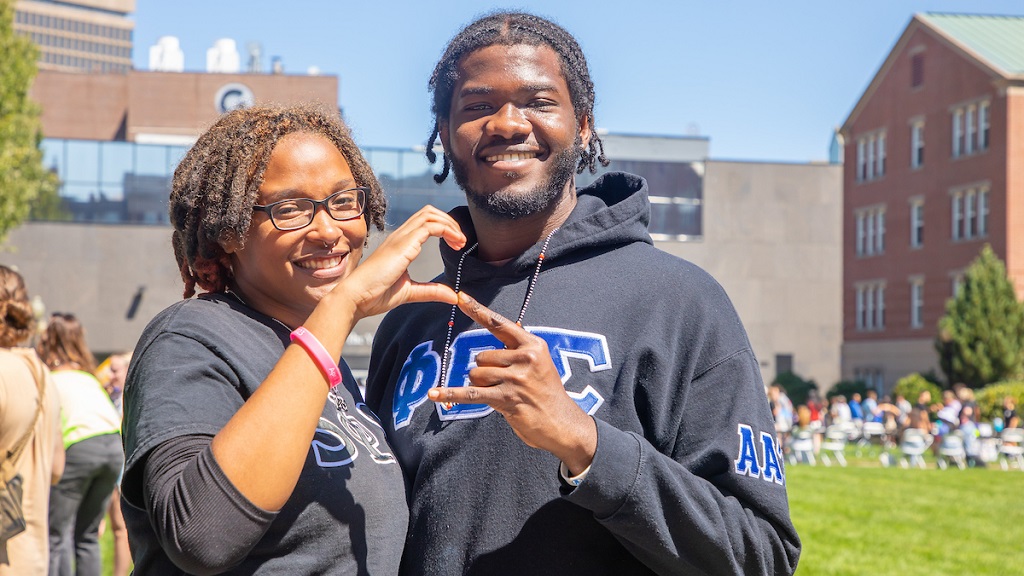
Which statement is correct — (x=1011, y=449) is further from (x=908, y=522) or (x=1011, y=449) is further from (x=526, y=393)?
(x=526, y=393)

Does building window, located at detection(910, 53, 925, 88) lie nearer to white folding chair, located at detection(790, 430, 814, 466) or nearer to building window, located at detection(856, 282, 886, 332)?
building window, located at detection(856, 282, 886, 332)

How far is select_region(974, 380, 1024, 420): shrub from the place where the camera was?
34.3 metres

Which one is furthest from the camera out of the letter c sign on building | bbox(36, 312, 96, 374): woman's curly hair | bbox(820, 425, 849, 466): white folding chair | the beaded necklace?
the letter c sign on building

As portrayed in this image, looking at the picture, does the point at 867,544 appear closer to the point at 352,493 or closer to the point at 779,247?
the point at 352,493

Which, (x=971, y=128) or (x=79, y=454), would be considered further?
(x=971, y=128)

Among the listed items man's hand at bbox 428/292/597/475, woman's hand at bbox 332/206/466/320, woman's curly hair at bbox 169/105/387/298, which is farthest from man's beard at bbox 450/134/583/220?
man's hand at bbox 428/292/597/475

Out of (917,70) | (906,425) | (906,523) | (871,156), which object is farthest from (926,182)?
(906,523)

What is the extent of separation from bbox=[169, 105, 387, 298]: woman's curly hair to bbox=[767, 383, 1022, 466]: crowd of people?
22102 millimetres

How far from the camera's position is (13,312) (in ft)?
18.0

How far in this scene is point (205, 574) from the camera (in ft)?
7.01

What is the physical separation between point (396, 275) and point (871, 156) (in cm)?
5414

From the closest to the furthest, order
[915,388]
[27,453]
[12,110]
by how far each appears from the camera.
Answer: [27,453] → [12,110] → [915,388]

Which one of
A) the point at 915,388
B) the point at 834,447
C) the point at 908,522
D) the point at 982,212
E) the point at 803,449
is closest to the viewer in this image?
the point at 908,522

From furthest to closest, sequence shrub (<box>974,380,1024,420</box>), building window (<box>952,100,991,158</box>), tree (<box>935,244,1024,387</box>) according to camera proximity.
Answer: building window (<box>952,100,991,158</box>) < tree (<box>935,244,1024,387</box>) < shrub (<box>974,380,1024,420</box>)
